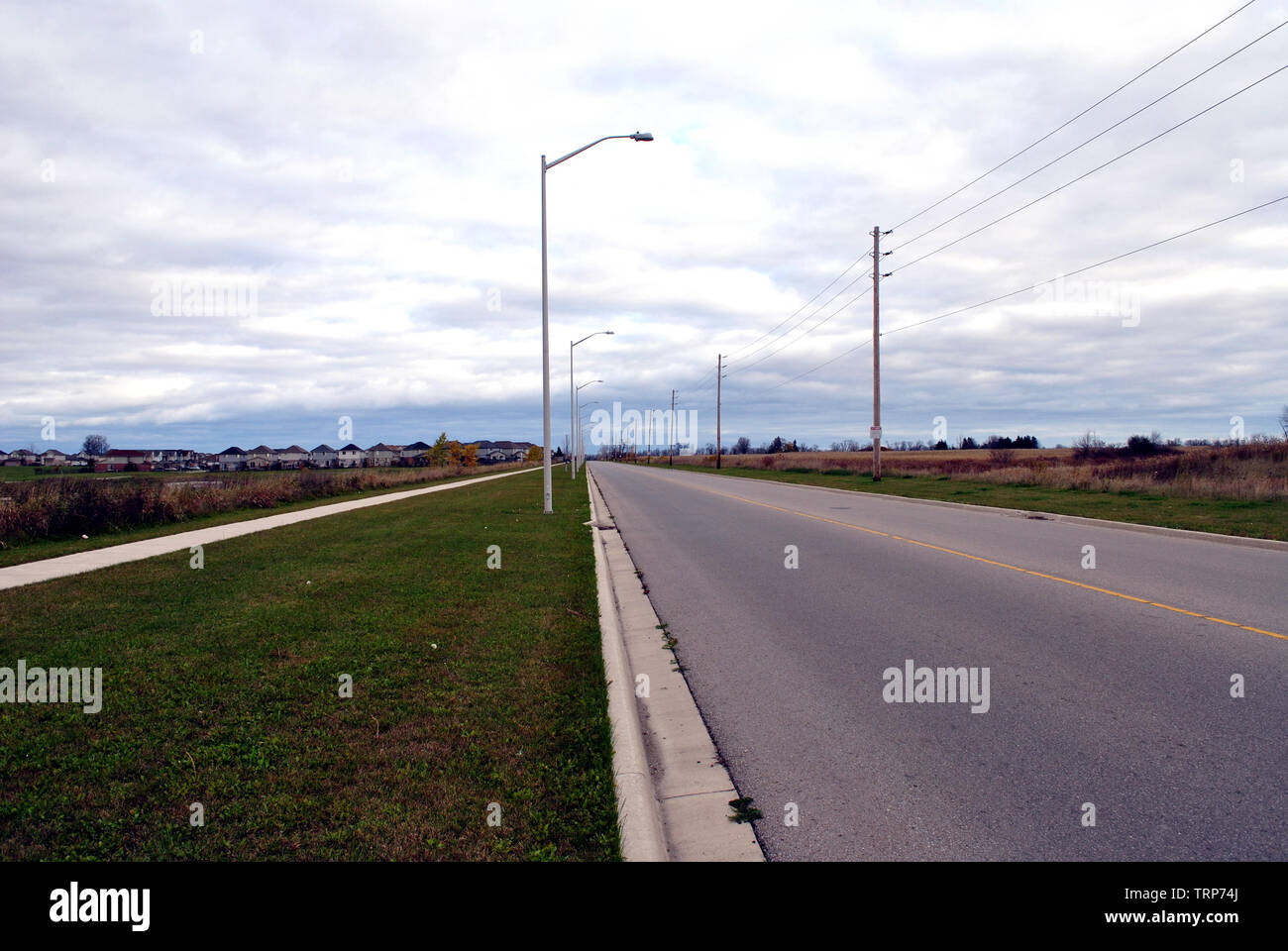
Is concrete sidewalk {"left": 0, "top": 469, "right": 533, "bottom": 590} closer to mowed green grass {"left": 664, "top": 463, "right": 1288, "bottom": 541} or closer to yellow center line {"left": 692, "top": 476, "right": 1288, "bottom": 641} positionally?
yellow center line {"left": 692, "top": 476, "right": 1288, "bottom": 641}

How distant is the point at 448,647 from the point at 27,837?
3672 millimetres

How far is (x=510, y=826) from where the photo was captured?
3.78 m

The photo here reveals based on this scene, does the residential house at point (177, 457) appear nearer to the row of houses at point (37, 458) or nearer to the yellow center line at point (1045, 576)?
the row of houses at point (37, 458)

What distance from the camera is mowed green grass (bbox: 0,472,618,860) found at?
12.3 ft

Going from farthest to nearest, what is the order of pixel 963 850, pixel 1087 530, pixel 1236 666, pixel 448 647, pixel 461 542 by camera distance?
pixel 1087 530 → pixel 461 542 → pixel 448 647 → pixel 1236 666 → pixel 963 850

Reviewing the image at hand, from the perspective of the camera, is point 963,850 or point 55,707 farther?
point 55,707

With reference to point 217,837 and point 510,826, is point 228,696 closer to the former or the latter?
point 217,837

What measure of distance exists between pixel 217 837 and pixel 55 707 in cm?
286

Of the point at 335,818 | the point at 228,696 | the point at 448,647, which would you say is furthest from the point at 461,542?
the point at 335,818

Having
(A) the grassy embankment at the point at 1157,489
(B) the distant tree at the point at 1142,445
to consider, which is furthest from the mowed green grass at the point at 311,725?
(B) the distant tree at the point at 1142,445

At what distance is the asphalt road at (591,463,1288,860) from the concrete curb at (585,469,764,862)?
0.52 feet

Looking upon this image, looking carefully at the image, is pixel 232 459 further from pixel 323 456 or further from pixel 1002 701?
pixel 1002 701

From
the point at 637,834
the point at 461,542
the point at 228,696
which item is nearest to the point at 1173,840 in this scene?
the point at 637,834
